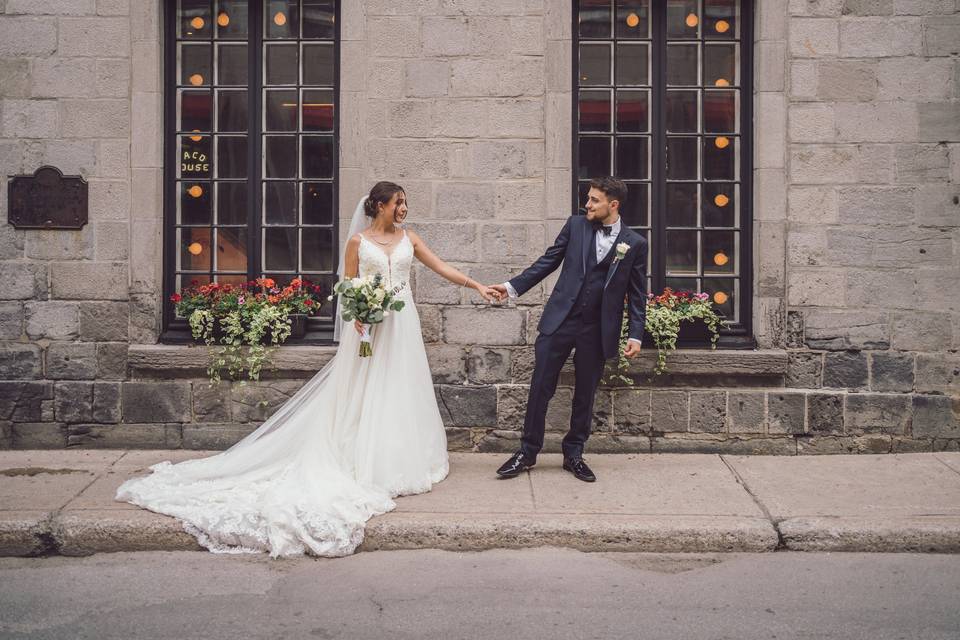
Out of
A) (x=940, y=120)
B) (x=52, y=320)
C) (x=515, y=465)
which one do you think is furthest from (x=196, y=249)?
(x=940, y=120)

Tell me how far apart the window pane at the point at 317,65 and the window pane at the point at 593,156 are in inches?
86.2

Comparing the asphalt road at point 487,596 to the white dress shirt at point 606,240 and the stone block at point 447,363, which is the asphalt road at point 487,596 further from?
the stone block at point 447,363

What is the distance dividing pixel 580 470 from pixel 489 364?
1.29 meters

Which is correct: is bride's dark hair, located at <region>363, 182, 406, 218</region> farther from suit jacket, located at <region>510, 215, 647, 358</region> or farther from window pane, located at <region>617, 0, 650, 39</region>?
window pane, located at <region>617, 0, 650, 39</region>

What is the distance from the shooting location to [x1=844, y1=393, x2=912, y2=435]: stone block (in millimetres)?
7344

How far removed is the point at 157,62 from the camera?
7.46 m

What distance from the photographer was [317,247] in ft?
25.4

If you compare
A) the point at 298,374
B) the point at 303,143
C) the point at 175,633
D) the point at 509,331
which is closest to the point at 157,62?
the point at 303,143

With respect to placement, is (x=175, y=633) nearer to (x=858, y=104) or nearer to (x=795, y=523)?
(x=795, y=523)

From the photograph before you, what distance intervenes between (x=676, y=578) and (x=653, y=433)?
2.47 meters

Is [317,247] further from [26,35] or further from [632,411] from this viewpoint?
[632,411]

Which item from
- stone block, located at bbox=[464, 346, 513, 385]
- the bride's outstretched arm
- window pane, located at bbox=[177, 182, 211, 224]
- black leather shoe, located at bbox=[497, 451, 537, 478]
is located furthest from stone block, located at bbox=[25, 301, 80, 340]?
black leather shoe, located at bbox=[497, 451, 537, 478]

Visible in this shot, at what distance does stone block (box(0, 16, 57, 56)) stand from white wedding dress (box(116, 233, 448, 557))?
321cm

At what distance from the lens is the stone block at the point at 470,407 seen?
24.4 feet
